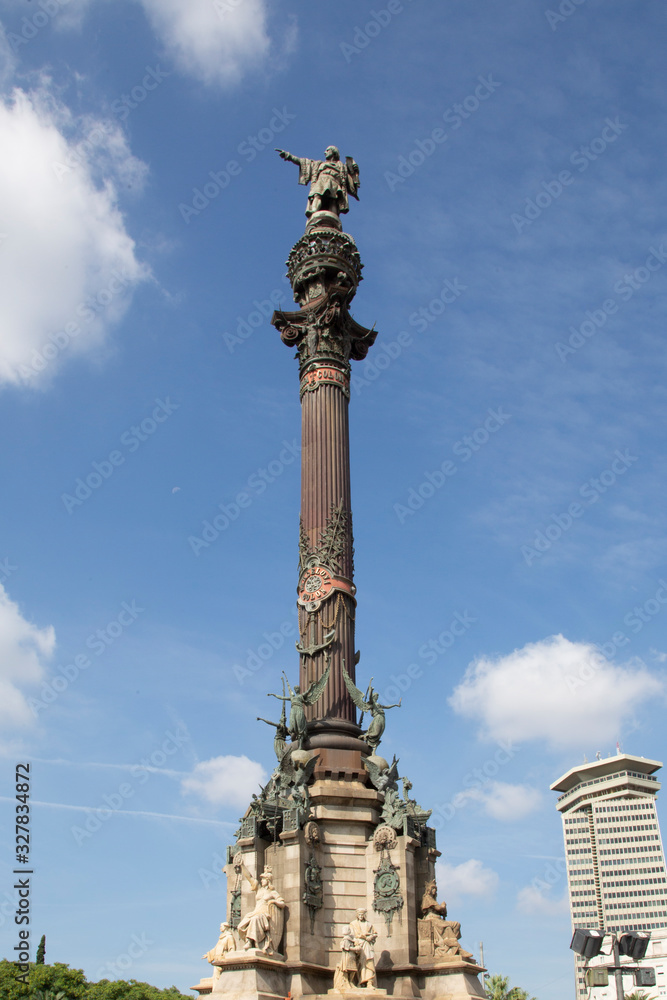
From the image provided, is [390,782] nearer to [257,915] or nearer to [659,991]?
[257,915]

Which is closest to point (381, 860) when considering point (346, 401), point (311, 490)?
point (311, 490)

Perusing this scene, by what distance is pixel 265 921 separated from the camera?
26203 millimetres

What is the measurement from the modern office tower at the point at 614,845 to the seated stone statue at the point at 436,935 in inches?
5955

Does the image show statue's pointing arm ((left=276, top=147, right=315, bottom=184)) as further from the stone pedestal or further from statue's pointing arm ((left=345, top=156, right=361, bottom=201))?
the stone pedestal

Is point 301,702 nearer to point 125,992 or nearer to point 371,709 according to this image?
point 371,709

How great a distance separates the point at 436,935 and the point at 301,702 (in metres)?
8.12

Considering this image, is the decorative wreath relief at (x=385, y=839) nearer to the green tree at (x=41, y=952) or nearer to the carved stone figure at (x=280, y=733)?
the carved stone figure at (x=280, y=733)

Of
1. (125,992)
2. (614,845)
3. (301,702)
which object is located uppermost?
(614,845)

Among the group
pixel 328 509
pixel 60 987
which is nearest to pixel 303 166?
pixel 328 509

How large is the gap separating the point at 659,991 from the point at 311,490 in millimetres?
97854

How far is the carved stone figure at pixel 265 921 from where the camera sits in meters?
26.0

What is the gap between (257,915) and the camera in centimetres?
2630

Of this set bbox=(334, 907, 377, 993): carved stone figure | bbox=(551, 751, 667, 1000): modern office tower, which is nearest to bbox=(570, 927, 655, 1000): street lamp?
bbox=(334, 907, 377, 993): carved stone figure

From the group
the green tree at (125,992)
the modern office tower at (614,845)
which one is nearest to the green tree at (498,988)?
the green tree at (125,992)
